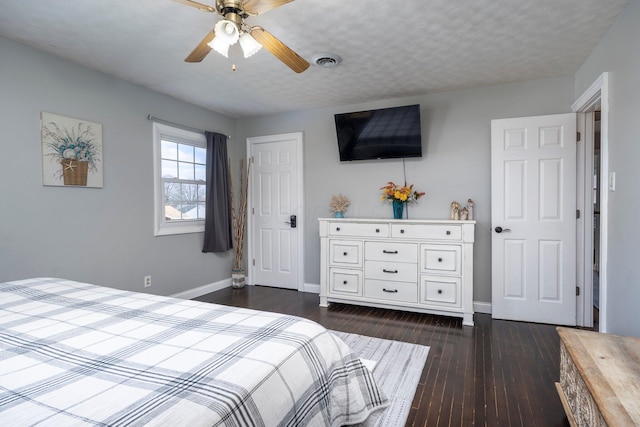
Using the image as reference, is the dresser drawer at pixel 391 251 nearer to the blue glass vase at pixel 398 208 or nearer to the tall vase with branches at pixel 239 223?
the blue glass vase at pixel 398 208

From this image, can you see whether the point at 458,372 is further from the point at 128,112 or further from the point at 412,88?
the point at 128,112

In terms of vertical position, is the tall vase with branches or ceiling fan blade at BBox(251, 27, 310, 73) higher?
ceiling fan blade at BBox(251, 27, 310, 73)

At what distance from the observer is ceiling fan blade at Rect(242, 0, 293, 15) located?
1619 mm

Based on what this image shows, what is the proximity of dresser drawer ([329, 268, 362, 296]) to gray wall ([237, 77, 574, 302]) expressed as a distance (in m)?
0.62

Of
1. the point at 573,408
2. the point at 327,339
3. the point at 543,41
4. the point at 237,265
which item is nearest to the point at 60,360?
the point at 327,339

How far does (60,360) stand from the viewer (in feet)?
3.21

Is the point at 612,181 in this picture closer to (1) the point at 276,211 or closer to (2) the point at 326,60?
(2) the point at 326,60

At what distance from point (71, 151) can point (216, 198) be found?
1.60 metres

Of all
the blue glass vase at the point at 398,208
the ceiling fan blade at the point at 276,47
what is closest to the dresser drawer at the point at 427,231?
the blue glass vase at the point at 398,208

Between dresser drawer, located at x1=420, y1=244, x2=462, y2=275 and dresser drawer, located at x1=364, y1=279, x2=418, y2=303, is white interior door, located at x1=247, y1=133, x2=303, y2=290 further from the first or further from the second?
dresser drawer, located at x1=420, y1=244, x2=462, y2=275

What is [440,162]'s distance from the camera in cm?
365

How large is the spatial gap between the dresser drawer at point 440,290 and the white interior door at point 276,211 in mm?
1706

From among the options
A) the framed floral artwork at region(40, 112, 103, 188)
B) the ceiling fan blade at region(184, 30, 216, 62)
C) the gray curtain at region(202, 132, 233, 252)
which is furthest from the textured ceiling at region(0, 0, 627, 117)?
the gray curtain at region(202, 132, 233, 252)

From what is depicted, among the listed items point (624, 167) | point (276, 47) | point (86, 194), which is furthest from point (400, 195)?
point (86, 194)
